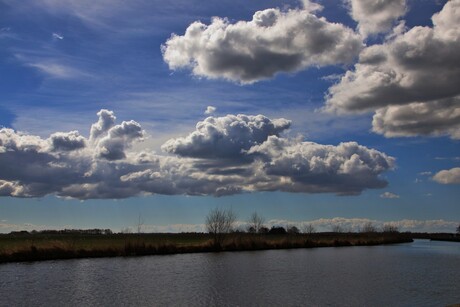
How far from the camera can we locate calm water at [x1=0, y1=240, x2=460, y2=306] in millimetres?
31500

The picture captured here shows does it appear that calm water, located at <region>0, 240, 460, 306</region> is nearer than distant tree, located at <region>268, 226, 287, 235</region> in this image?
Yes

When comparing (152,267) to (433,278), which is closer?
(433,278)

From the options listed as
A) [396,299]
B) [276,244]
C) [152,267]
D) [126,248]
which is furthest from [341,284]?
[276,244]

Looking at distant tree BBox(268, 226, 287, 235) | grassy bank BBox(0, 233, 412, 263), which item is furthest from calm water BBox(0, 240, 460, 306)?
distant tree BBox(268, 226, 287, 235)

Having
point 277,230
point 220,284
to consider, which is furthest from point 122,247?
point 277,230

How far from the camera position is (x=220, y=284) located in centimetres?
3997

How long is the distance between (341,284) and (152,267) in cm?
2288

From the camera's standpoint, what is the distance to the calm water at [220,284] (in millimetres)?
31500

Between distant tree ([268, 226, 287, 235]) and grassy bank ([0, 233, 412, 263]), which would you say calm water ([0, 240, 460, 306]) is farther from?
distant tree ([268, 226, 287, 235])

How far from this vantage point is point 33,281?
1617 inches

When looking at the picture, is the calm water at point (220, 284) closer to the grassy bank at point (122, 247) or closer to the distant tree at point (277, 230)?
the grassy bank at point (122, 247)

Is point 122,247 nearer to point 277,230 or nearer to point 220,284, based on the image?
point 220,284

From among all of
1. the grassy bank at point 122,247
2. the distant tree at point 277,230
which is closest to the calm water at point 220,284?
the grassy bank at point 122,247

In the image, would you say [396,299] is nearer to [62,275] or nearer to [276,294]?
[276,294]
